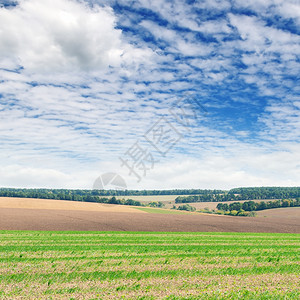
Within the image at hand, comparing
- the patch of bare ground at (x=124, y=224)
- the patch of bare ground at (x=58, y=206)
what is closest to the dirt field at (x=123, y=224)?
the patch of bare ground at (x=124, y=224)

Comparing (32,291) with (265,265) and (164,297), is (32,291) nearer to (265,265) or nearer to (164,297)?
(164,297)

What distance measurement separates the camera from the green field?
12116 mm

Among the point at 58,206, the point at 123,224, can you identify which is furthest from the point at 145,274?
the point at 58,206

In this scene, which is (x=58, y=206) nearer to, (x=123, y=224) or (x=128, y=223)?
(x=128, y=223)

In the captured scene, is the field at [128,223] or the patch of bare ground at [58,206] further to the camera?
the patch of bare ground at [58,206]

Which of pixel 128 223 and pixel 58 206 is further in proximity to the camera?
pixel 58 206

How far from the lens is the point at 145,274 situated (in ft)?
49.0

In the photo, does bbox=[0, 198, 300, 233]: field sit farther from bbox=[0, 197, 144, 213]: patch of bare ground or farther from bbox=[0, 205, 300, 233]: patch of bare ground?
bbox=[0, 197, 144, 213]: patch of bare ground

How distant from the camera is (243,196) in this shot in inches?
6422

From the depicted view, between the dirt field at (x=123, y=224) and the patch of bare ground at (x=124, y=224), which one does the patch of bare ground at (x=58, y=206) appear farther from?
the dirt field at (x=123, y=224)

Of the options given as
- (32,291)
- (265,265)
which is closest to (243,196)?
(265,265)

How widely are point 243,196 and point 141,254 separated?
511ft

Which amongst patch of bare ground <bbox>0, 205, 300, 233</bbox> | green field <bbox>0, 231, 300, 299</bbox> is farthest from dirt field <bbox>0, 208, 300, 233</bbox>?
green field <bbox>0, 231, 300, 299</bbox>

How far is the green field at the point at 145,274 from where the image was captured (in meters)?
12.1
